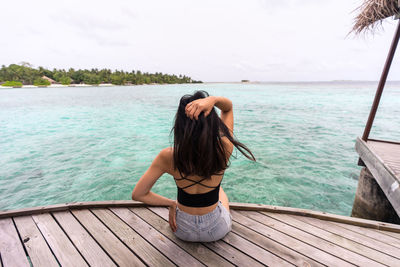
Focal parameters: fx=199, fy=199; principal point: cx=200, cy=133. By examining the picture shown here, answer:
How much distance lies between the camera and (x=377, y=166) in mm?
3346

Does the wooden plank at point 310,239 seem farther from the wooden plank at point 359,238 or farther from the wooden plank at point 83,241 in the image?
the wooden plank at point 83,241

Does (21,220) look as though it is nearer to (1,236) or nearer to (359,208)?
(1,236)

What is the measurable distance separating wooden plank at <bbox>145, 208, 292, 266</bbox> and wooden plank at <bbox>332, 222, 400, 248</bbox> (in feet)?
3.58

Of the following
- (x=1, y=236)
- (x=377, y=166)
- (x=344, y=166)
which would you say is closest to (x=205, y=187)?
(x=1, y=236)

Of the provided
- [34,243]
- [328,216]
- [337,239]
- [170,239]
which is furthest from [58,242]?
[328,216]

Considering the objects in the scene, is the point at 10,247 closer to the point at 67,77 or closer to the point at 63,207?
the point at 63,207

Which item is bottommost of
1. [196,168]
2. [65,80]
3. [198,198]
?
[198,198]

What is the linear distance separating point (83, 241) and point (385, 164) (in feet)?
14.3

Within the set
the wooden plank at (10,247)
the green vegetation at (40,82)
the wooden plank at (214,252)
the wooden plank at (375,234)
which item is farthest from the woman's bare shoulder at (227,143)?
the green vegetation at (40,82)

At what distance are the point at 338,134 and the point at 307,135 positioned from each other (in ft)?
6.77

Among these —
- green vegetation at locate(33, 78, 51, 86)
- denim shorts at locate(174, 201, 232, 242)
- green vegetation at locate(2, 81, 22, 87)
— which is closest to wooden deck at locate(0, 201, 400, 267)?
denim shorts at locate(174, 201, 232, 242)

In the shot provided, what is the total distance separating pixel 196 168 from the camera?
4.99 feet

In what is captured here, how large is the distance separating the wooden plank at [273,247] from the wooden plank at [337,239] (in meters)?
0.44

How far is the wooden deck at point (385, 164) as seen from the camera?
109 inches
